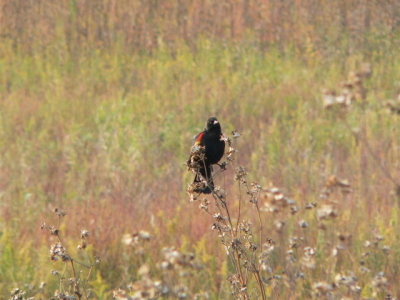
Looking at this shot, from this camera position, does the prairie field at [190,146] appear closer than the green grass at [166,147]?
Yes

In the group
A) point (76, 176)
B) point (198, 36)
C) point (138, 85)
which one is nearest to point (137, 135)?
point (76, 176)

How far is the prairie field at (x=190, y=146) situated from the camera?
7.60 ft

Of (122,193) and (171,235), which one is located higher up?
(122,193)

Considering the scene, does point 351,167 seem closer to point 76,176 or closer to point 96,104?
point 76,176

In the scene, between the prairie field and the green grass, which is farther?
the green grass

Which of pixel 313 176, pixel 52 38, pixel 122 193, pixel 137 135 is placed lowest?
pixel 122 193

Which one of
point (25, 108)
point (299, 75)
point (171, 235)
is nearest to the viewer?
point (171, 235)

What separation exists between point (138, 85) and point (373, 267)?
19.0 ft

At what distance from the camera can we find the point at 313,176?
5684mm

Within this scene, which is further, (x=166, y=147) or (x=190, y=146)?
(x=166, y=147)

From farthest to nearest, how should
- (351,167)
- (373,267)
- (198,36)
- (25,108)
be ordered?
(198,36) → (25,108) → (351,167) → (373,267)

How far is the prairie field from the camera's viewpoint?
7.60ft

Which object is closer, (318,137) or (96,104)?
(318,137)

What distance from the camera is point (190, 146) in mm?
6797
